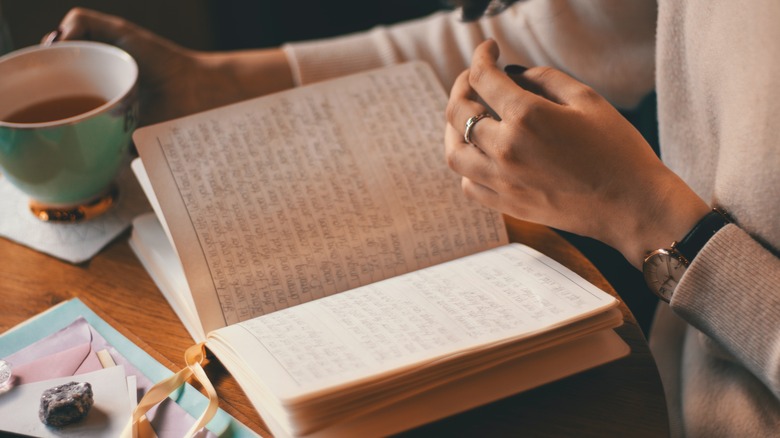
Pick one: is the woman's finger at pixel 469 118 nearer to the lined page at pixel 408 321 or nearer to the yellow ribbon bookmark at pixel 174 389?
the lined page at pixel 408 321

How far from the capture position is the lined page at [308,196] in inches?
24.1

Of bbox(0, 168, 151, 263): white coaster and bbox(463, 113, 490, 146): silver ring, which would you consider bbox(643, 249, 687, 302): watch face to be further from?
bbox(0, 168, 151, 263): white coaster

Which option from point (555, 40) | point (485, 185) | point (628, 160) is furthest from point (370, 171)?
point (555, 40)

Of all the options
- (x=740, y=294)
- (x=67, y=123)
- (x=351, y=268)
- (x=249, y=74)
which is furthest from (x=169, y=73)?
(x=740, y=294)

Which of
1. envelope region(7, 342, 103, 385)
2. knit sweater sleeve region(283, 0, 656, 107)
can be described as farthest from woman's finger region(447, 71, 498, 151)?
envelope region(7, 342, 103, 385)

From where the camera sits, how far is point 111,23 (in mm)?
828

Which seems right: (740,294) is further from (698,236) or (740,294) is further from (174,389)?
(174,389)

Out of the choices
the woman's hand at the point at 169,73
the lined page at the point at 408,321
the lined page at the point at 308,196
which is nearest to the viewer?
the lined page at the point at 408,321

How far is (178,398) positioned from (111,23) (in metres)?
0.47

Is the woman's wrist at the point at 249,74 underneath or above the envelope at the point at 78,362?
above

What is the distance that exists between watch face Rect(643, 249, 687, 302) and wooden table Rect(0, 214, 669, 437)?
0.13 ft

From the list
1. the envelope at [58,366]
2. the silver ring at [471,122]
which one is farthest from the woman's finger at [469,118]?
the envelope at [58,366]

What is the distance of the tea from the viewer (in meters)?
0.72

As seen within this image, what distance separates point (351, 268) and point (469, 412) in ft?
0.53
